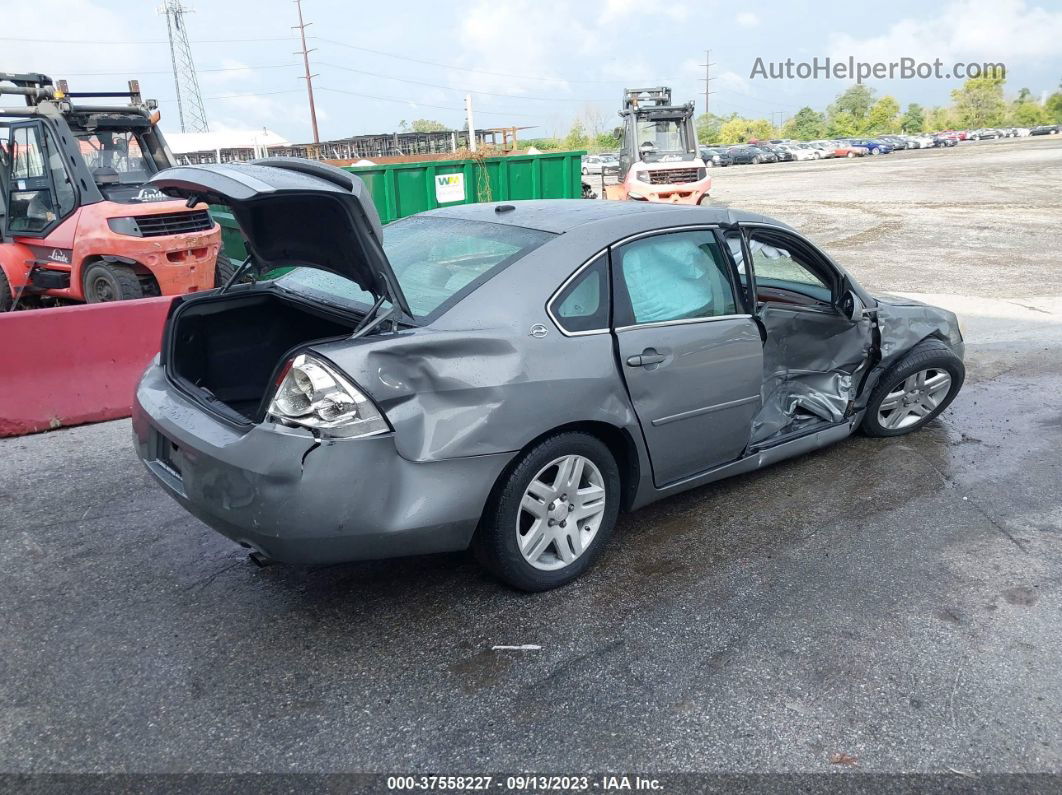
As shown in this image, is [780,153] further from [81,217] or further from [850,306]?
[850,306]

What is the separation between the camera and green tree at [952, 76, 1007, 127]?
4926 inches

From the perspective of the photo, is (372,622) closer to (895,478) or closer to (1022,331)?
(895,478)

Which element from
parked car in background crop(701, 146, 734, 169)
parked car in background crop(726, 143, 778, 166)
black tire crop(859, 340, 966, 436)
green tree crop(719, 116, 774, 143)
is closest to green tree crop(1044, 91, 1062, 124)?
green tree crop(719, 116, 774, 143)

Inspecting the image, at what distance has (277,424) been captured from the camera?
3014mm

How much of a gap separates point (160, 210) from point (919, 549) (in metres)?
7.69

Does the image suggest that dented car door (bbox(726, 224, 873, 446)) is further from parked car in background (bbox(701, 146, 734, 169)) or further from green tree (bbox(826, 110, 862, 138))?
green tree (bbox(826, 110, 862, 138))

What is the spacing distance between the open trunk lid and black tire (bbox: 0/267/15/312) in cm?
687

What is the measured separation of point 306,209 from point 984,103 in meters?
146

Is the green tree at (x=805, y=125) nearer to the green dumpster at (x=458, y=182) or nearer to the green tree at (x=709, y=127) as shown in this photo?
the green tree at (x=709, y=127)

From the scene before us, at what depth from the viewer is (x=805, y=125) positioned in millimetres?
128125

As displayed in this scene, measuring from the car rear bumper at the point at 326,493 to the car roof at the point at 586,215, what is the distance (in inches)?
48.4

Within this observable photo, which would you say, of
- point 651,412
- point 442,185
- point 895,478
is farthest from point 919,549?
point 442,185

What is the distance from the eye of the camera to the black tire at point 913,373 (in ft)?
17.0

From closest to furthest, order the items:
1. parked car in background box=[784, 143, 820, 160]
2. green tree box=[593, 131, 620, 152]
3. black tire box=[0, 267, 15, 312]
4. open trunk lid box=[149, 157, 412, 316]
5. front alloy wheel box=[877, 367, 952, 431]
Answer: open trunk lid box=[149, 157, 412, 316] → front alloy wheel box=[877, 367, 952, 431] → black tire box=[0, 267, 15, 312] → parked car in background box=[784, 143, 820, 160] → green tree box=[593, 131, 620, 152]
